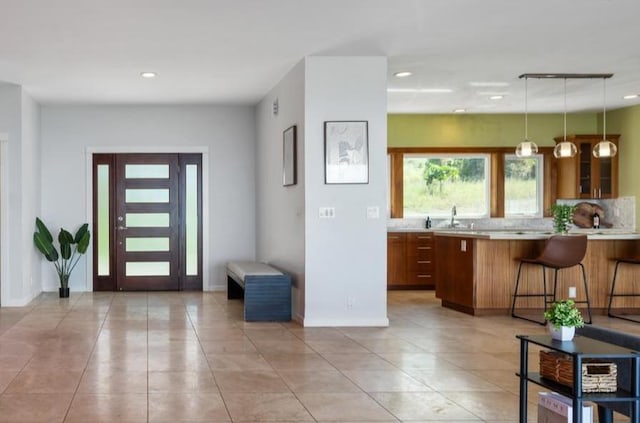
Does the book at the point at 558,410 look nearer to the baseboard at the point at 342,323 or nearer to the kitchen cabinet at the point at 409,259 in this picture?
the baseboard at the point at 342,323

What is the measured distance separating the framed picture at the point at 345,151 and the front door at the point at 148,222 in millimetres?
3706

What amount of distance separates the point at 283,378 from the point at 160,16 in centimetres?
284

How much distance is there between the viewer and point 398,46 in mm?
6355

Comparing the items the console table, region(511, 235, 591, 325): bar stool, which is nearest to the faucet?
region(511, 235, 591, 325): bar stool

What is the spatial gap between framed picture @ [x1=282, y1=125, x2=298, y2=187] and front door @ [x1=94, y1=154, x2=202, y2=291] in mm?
2618

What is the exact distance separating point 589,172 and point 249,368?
7261 mm

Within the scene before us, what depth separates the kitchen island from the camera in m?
7.49

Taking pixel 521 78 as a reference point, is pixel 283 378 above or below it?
below

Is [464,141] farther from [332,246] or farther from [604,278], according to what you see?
[332,246]

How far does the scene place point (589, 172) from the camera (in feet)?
34.2

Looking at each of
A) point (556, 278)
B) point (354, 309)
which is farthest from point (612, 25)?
point (354, 309)

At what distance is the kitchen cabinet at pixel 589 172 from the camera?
1034 cm

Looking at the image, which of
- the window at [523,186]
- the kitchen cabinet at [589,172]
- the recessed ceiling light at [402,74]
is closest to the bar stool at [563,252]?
the recessed ceiling light at [402,74]

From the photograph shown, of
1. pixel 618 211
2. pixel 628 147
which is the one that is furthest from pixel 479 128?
pixel 618 211
